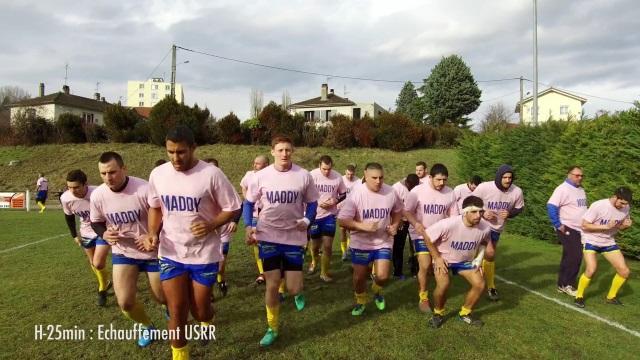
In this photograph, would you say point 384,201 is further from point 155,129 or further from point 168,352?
point 155,129

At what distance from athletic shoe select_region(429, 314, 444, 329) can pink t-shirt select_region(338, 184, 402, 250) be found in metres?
1.08

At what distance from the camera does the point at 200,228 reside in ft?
12.2

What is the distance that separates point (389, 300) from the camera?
6484mm

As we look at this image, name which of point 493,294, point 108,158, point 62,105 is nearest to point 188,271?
point 108,158

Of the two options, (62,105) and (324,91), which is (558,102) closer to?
(324,91)

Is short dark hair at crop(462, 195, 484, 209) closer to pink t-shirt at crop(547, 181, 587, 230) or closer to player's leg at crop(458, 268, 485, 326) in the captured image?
player's leg at crop(458, 268, 485, 326)

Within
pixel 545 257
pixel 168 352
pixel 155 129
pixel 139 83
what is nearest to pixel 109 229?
pixel 168 352

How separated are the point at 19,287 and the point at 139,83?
4195 inches

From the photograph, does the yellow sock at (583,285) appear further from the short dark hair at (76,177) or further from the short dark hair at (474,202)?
the short dark hair at (76,177)

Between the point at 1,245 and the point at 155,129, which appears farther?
the point at 155,129

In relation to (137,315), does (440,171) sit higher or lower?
higher

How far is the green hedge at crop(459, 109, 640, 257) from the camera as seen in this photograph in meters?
9.39

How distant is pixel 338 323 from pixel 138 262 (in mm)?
2558

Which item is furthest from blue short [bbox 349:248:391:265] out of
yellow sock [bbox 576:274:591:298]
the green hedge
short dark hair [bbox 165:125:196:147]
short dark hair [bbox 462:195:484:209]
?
the green hedge
